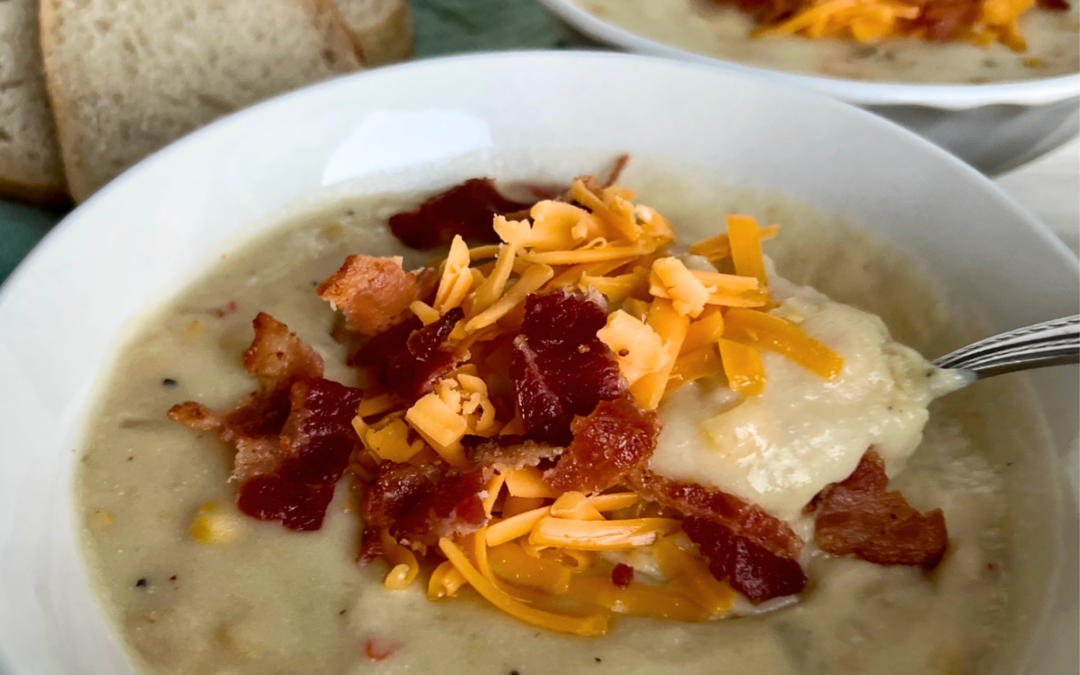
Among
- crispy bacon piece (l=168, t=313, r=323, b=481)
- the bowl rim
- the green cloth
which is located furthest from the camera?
the green cloth

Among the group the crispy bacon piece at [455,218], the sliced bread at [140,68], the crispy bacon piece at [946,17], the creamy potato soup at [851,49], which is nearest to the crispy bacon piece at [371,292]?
the crispy bacon piece at [455,218]

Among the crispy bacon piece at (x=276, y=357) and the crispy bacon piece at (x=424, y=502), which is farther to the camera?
the crispy bacon piece at (x=276, y=357)

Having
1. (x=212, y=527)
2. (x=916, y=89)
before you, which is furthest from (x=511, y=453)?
(x=916, y=89)

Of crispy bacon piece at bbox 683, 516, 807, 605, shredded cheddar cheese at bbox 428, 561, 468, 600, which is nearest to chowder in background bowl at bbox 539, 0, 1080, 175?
crispy bacon piece at bbox 683, 516, 807, 605

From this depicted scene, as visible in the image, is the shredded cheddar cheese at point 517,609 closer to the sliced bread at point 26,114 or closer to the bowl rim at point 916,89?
the bowl rim at point 916,89

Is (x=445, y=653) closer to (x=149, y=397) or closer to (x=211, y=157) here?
(x=149, y=397)

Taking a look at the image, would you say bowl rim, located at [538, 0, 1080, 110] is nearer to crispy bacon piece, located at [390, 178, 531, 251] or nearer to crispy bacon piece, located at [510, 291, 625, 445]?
crispy bacon piece, located at [390, 178, 531, 251]
